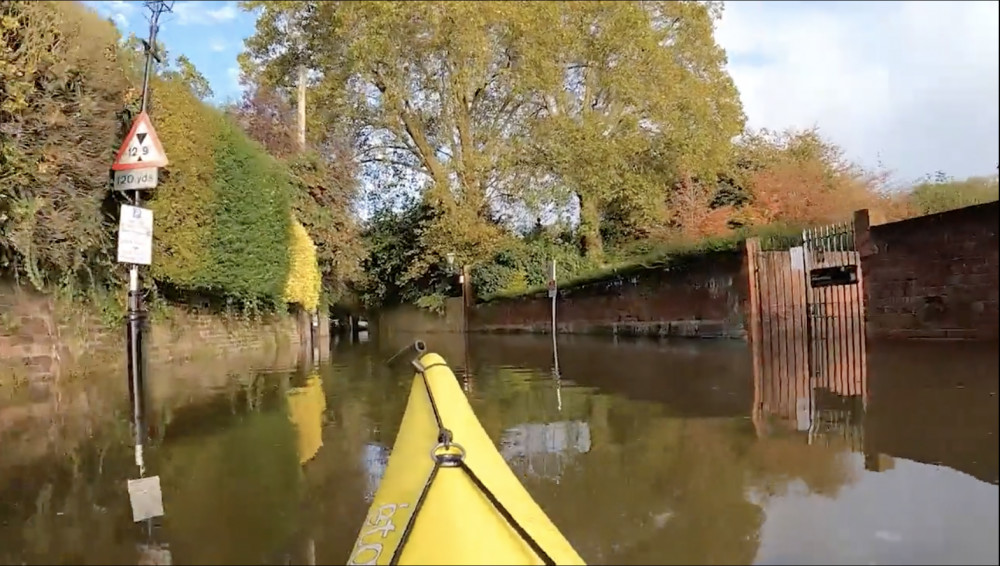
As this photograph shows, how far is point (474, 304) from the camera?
18.9 metres

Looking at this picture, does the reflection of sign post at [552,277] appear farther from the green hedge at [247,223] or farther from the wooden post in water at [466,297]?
the green hedge at [247,223]

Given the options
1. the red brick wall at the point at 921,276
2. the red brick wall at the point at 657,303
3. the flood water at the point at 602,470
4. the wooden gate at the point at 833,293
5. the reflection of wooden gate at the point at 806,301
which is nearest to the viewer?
the flood water at the point at 602,470

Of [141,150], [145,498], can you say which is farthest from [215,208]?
[145,498]

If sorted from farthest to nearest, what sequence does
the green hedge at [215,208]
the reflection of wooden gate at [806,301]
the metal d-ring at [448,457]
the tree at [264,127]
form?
the tree at [264,127], the green hedge at [215,208], the reflection of wooden gate at [806,301], the metal d-ring at [448,457]

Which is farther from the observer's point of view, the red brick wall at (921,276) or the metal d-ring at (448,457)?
the red brick wall at (921,276)

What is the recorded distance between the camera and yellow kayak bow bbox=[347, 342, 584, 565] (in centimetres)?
163

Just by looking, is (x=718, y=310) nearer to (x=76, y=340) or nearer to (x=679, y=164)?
(x=679, y=164)

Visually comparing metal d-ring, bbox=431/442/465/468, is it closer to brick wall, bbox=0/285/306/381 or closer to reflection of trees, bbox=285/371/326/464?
reflection of trees, bbox=285/371/326/464

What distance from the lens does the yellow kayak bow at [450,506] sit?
1627 millimetres

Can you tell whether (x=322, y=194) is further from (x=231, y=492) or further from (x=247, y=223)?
(x=231, y=492)

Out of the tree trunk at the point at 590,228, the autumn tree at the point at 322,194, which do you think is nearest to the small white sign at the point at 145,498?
the tree trunk at the point at 590,228

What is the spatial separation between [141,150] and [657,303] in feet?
28.8

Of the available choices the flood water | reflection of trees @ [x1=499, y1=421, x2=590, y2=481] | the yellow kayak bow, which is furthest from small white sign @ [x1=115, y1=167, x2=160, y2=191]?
the yellow kayak bow

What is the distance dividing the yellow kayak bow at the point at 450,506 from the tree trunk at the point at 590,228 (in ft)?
14.9
